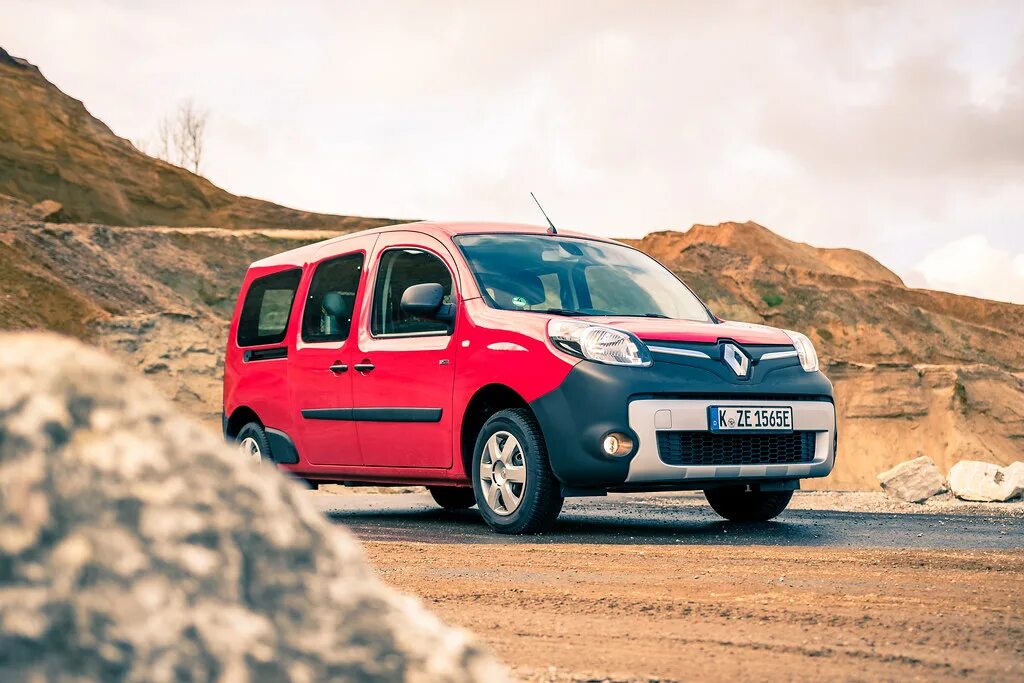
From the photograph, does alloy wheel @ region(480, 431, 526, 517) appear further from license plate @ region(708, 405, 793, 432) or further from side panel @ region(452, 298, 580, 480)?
license plate @ region(708, 405, 793, 432)

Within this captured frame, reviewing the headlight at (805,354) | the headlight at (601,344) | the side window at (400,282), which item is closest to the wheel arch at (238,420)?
the side window at (400,282)

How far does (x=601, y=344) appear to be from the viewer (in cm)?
693

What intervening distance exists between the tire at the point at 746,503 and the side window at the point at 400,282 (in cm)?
227

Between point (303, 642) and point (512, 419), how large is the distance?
5631 millimetres

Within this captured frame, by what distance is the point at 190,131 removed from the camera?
64375 millimetres

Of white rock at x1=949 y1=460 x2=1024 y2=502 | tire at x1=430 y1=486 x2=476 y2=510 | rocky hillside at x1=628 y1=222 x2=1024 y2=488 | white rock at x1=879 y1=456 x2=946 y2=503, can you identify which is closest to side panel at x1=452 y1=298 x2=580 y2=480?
tire at x1=430 y1=486 x2=476 y2=510

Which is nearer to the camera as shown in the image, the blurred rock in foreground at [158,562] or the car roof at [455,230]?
the blurred rock in foreground at [158,562]

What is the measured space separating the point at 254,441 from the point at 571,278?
2.95 m

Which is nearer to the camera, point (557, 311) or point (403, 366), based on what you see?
point (557, 311)

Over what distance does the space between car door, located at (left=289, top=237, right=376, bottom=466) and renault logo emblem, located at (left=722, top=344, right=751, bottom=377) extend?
2.57 metres

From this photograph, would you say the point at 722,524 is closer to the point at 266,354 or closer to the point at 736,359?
the point at 736,359

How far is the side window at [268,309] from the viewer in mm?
9180

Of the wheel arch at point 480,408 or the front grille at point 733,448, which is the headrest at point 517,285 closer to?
the wheel arch at point 480,408

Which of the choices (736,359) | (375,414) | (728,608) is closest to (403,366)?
(375,414)
